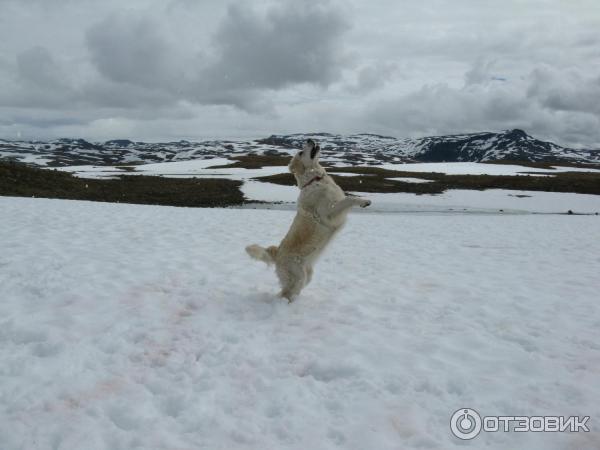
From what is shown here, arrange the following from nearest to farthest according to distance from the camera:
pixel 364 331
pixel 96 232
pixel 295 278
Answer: pixel 364 331 → pixel 295 278 → pixel 96 232

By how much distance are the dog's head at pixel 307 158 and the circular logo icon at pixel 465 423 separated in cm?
420

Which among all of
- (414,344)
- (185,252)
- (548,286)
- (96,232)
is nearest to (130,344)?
(414,344)

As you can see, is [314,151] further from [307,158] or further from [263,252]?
[263,252]

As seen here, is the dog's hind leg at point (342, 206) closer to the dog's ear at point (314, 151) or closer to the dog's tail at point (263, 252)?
the dog's ear at point (314, 151)

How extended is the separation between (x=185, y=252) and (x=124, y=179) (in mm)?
45038

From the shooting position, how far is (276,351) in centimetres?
557

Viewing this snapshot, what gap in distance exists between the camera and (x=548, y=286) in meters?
9.12

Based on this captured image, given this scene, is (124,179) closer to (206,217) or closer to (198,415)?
(206,217)

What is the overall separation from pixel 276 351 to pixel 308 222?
7.71ft

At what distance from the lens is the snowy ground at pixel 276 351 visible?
3.93 metres

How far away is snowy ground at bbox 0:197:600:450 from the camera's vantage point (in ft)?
12.9

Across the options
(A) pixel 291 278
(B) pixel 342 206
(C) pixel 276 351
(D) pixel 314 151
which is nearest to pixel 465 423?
(C) pixel 276 351
